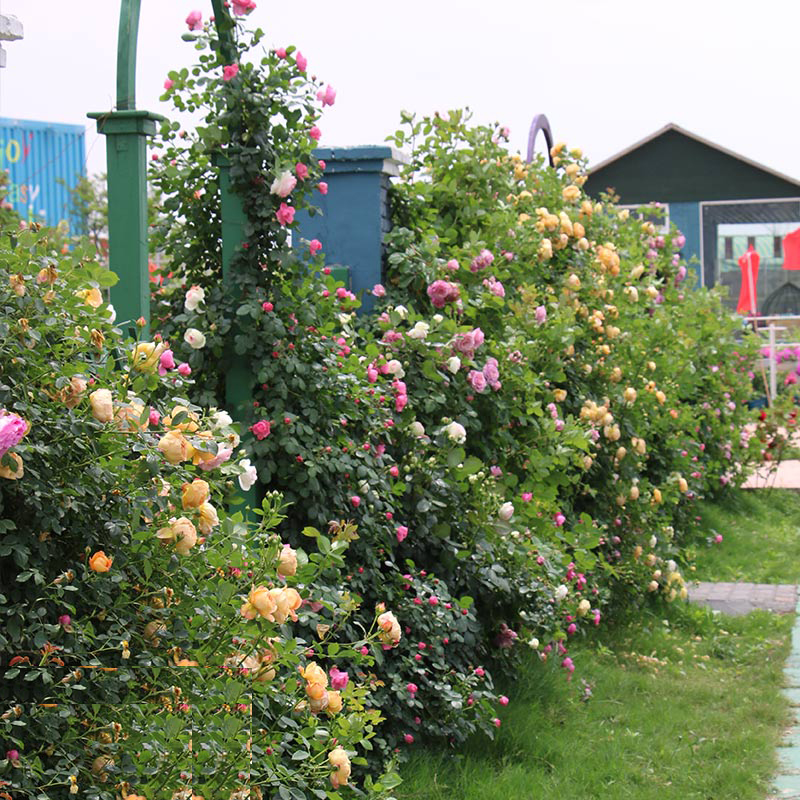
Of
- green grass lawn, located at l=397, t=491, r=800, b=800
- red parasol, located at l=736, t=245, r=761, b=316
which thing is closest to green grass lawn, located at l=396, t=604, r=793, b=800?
green grass lawn, located at l=397, t=491, r=800, b=800

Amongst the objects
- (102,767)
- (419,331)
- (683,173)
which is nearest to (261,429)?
(419,331)

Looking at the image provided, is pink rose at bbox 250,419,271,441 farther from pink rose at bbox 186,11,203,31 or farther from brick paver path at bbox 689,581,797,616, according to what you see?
brick paver path at bbox 689,581,797,616

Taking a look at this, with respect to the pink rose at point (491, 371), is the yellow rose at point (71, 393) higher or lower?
lower

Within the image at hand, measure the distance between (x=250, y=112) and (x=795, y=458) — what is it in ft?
32.9

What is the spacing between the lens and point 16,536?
6.48 ft

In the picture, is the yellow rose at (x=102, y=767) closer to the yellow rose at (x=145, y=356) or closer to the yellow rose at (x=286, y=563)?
the yellow rose at (x=286, y=563)

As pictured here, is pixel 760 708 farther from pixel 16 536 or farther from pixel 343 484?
pixel 16 536

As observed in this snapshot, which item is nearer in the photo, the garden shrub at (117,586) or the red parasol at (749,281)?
the garden shrub at (117,586)

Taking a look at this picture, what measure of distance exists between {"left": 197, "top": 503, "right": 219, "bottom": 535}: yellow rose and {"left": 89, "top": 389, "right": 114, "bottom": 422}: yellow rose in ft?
0.89

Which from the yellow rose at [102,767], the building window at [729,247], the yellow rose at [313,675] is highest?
the building window at [729,247]

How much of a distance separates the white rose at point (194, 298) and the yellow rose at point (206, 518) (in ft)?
5.17

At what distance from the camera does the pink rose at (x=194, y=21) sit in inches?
146

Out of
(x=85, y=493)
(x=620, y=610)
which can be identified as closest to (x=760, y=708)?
(x=620, y=610)

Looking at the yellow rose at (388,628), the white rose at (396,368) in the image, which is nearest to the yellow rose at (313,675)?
the yellow rose at (388,628)
